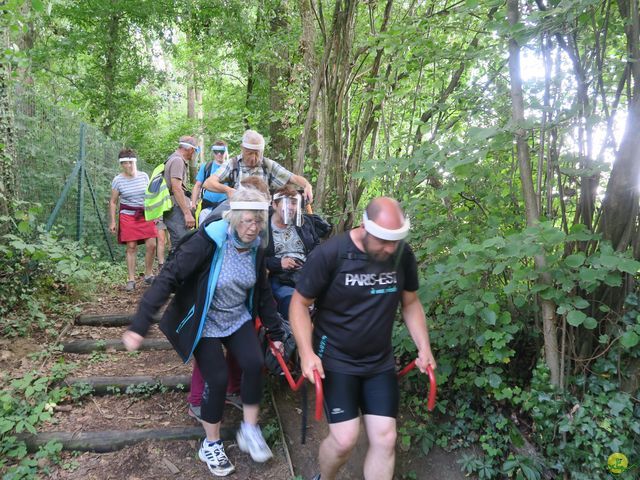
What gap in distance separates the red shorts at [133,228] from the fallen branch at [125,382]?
274cm

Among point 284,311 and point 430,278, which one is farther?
point 284,311

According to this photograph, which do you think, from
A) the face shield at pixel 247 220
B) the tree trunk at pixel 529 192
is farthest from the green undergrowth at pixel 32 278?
the tree trunk at pixel 529 192

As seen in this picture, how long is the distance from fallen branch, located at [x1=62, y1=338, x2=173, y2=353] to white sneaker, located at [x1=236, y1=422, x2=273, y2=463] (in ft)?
6.38

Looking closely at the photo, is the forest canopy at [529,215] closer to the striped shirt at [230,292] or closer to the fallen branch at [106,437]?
the striped shirt at [230,292]

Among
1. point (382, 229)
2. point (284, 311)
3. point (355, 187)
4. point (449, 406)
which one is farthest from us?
point (355, 187)

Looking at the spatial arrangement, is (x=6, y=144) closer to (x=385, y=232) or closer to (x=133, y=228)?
(x=133, y=228)

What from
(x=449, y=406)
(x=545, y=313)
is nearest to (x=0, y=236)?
(x=449, y=406)

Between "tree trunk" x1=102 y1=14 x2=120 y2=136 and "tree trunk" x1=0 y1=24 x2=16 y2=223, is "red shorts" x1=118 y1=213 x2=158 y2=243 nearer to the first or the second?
"tree trunk" x1=0 y1=24 x2=16 y2=223

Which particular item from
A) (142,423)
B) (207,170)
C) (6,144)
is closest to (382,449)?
(142,423)

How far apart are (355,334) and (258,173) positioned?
2.59 meters

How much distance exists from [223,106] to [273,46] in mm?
6107

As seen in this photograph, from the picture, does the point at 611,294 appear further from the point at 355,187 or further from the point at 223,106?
the point at 223,106

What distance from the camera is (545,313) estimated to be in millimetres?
3232

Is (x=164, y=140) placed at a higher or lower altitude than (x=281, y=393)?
higher
